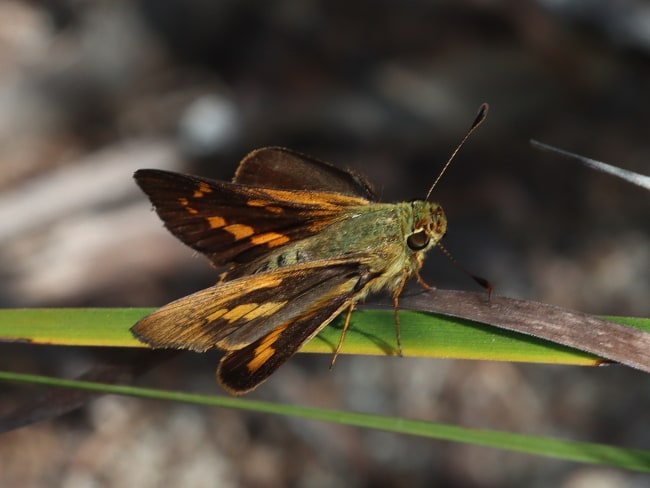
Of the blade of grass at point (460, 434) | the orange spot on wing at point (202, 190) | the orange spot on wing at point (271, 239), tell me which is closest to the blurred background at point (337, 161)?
the orange spot on wing at point (271, 239)

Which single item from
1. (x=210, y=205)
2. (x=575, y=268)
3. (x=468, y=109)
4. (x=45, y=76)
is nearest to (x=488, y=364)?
(x=575, y=268)

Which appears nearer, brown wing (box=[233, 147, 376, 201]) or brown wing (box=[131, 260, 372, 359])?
brown wing (box=[131, 260, 372, 359])

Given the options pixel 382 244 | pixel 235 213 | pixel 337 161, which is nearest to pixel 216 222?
pixel 235 213

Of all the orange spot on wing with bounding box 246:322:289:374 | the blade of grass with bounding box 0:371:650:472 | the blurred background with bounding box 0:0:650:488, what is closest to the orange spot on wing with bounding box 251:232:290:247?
the orange spot on wing with bounding box 246:322:289:374

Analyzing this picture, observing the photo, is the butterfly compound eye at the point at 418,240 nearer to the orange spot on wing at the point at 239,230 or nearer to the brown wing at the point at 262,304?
the brown wing at the point at 262,304

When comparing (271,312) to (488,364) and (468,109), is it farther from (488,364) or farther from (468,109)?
(468,109)

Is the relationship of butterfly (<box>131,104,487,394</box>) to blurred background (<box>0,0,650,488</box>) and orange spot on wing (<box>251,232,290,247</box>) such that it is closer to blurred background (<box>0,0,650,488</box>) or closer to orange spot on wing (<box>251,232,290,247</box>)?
orange spot on wing (<box>251,232,290,247</box>)
